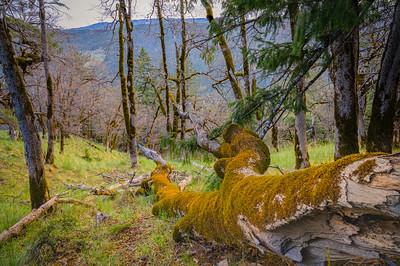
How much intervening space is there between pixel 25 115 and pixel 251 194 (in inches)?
195

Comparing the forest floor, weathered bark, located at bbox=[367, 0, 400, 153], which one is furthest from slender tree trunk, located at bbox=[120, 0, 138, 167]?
weathered bark, located at bbox=[367, 0, 400, 153]

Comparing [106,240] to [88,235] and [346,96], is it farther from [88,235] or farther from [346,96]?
[346,96]

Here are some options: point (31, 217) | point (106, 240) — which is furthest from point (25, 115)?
point (106, 240)

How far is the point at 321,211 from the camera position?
137 centimetres

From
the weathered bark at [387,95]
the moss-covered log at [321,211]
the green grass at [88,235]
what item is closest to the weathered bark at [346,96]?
the weathered bark at [387,95]

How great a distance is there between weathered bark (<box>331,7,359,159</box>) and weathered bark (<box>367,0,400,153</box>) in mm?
343

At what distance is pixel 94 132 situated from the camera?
35.5 metres

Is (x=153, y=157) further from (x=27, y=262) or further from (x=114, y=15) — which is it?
(x=114, y=15)

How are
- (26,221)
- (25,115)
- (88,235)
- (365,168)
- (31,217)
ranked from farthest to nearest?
1. (25,115)
2. (31,217)
3. (26,221)
4. (88,235)
5. (365,168)

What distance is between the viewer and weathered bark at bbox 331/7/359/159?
144 inches

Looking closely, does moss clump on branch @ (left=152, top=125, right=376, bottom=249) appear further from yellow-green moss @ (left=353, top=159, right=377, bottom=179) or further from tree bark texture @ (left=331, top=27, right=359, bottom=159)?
tree bark texture @ (left=331, top=27, right=359, bottom=159)

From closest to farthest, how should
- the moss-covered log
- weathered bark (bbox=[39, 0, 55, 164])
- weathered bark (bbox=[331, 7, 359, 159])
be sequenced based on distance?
the moss-covered log
weathered bark (bbox=[331, 7, 359, 159])
weathered bark (bbox=[39, 0, 55, 164])

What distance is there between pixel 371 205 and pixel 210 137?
2.99 metres

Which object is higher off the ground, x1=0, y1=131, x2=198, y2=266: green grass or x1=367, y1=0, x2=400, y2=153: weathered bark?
x1=367, y1=0, x2=400, y2=153: weathered bark
